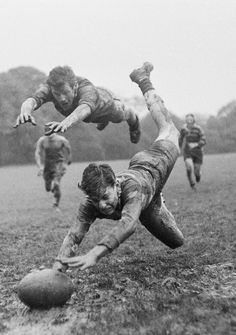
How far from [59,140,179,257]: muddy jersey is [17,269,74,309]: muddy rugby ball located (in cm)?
30

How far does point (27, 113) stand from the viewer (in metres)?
6.55

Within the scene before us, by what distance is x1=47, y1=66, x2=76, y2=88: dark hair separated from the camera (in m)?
6.90

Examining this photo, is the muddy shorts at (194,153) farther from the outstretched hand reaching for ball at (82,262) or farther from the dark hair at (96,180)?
the outstretched hand reaching for ball at (82,262)

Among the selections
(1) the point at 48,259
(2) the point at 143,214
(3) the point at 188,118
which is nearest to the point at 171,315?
(2) the point at 143,214

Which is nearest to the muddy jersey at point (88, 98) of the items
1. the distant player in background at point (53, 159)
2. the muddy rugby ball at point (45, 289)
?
the muddy rugby ball at point (45, 289)

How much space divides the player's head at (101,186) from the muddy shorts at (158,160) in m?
0.94

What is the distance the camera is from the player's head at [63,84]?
690 centimetres

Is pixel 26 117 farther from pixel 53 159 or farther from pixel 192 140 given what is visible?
pixel 192 140

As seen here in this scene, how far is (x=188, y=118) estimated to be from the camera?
1778cm

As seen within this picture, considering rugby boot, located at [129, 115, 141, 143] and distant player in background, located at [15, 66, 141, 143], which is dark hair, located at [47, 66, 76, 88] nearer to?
distant player in background, located at [15, 66, 141, 143]

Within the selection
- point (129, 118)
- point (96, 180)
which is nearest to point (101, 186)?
point (96, 180)

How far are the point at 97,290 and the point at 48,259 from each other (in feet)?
7.68

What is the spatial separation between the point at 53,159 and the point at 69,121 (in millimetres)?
9508

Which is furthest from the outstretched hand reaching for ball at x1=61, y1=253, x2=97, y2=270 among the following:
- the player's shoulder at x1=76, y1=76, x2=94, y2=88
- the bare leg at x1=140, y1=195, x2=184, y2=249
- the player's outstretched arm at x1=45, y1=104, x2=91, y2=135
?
the player's shoulder at x1=76, y1=76, x2=94, y2=88
